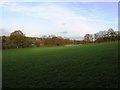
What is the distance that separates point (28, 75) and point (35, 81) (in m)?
1.08

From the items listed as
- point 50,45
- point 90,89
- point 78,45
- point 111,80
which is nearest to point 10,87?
point 90,89

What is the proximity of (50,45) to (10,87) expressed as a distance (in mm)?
Result: 18792

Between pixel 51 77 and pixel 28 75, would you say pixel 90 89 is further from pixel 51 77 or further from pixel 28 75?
pixel 28 75

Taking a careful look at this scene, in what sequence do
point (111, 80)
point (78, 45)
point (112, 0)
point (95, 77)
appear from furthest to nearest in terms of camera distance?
point (78, 45), point (112, 0), point (95, 77), point (111, 80)

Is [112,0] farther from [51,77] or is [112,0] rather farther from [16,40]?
[16,40]

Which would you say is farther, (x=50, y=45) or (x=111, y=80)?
(x=50, y=45)

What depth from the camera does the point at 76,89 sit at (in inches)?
228

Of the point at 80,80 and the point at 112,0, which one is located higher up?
the point at 112,0

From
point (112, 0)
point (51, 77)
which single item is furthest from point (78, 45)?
point (51, 77)

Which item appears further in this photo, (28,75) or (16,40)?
(16,40)

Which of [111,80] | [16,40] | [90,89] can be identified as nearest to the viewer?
[90,89]

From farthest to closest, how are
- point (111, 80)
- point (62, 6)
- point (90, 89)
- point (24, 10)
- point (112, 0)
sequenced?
1. point (24, 10)
2. point (62, 6)
3. point (112, 0)
4. point (111, 80)
5. point (90, 89)

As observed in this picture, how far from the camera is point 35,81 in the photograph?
682 centimetres

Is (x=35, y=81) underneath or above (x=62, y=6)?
underneath
